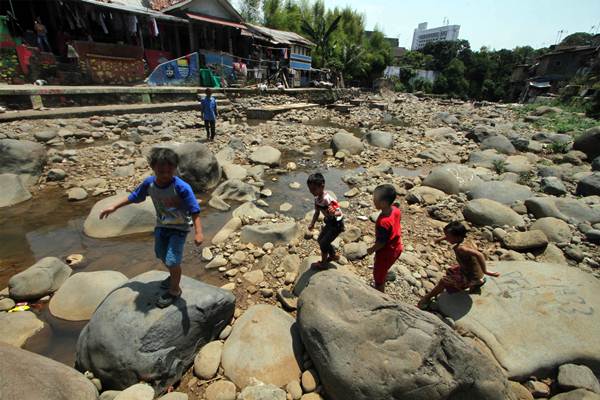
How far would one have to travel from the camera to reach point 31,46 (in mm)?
12984

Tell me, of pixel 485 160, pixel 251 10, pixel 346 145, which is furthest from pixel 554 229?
pixel 251 10

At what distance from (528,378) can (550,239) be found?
3.10 m

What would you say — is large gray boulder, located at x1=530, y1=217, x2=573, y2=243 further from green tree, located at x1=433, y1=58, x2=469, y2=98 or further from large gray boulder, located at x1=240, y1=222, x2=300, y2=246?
green tree, located at x1=433, y1=58, x2=469, y2=98

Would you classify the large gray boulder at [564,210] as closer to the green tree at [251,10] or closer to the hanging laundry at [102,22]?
the hanging laundry at [102,22]

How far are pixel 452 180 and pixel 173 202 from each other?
6.31 metres

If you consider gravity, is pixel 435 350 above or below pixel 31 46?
below

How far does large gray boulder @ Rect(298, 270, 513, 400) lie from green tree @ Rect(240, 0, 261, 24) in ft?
139

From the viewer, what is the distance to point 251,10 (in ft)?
125

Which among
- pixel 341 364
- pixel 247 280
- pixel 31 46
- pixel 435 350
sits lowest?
pixel 247 280

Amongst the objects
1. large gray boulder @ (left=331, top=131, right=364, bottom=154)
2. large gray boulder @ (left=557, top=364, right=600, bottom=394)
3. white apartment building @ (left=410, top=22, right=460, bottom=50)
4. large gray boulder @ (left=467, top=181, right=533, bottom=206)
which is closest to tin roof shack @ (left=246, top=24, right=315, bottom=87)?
large gray boulder @ (left=331, top=131, right=364, bottom=154)

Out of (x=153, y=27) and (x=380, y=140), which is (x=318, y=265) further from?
(x=153, y=27)

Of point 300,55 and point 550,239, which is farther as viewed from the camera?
point 300,55

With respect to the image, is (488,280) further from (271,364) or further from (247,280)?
(247,280)

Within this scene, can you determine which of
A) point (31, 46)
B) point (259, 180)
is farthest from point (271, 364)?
point (31, 46)
